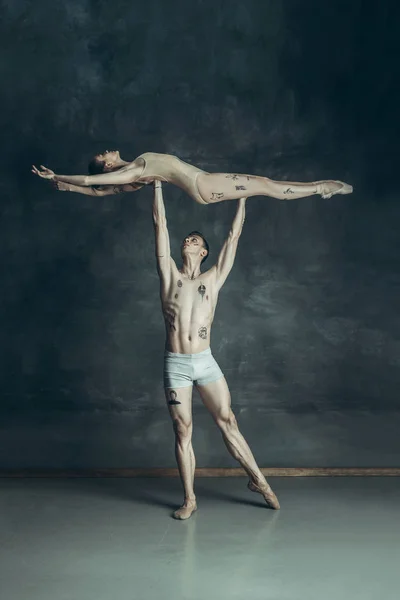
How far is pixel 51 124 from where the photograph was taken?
7.05 meters

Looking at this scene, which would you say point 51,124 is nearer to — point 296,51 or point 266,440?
point 296,51

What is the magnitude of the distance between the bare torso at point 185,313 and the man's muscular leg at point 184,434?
29cm

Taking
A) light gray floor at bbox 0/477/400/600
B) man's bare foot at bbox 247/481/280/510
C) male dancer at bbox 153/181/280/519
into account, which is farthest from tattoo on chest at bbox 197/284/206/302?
light gray floor at bbox 0/477/400/600

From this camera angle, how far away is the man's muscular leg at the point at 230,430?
5.94 m

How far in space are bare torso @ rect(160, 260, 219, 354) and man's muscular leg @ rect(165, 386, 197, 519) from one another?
0.29 m

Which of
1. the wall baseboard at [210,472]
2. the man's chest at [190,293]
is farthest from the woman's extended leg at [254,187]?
the wall baseboard at [210,472]

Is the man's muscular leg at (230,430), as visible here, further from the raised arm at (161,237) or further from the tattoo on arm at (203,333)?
the raised arm at (161,237)

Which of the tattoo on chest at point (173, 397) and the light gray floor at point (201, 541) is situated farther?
the tattoo on chest at point (173, 397)

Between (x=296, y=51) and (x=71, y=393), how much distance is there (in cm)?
317

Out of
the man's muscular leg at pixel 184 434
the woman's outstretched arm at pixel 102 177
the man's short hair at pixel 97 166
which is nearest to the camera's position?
the woman's outstretched arm at pixel 102 177

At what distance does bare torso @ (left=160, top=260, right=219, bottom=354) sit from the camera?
5.91 metres

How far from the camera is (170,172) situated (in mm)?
5840

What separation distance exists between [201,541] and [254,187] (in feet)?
7.32

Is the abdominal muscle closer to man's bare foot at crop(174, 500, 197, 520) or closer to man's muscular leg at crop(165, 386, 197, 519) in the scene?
man's muscular leg at crop(165, 386, 197, 519)
